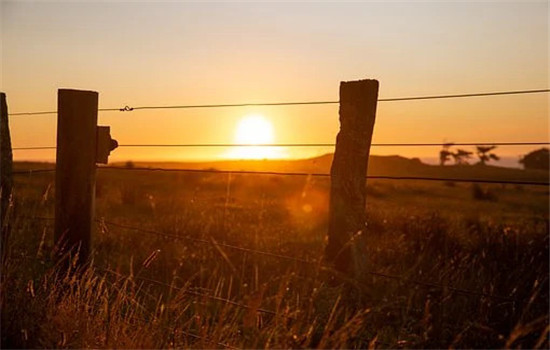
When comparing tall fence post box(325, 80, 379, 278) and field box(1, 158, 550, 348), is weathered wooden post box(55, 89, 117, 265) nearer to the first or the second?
field box(1, 158, 550, 348)

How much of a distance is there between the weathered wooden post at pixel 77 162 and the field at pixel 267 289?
165 millimetres

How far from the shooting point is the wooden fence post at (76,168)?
14.0 feet

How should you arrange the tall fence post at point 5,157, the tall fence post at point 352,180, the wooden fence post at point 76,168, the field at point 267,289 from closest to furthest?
the field at point 267,289
the tall fence post at point 352,180
the wooden fence post at point 76,168
the tall fence post at point 5,157

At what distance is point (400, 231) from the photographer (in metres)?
8.72

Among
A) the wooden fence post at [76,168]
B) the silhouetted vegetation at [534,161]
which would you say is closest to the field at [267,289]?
the wooden fence post at [76,168]

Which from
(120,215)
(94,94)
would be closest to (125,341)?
(94,94)

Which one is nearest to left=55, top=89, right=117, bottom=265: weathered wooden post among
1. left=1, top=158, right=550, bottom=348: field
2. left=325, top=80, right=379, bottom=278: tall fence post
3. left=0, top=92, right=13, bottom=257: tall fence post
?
left=1, top=158, right=550, bottom=348: field

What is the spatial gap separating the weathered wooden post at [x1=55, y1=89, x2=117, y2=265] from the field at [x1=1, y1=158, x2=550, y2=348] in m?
0.16

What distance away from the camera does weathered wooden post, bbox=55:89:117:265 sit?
168 inches

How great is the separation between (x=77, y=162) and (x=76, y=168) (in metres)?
0.04

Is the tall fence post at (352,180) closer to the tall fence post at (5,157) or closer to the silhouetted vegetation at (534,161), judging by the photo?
the tall fence post at (5,157)

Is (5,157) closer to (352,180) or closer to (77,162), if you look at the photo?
(77,162)

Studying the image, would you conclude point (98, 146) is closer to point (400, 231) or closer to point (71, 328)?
point (71, 328)

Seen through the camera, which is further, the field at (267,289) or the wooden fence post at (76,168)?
the wooden fence post at (76,168)
